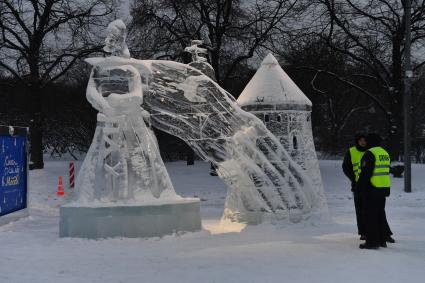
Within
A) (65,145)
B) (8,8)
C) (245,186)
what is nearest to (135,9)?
(8,8)

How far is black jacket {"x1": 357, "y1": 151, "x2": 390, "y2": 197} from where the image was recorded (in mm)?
7488

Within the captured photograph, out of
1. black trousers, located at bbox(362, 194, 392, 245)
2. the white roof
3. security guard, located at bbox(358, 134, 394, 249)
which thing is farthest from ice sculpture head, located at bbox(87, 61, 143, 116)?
black trousers, located at bbox(362, 194, 392, 245)

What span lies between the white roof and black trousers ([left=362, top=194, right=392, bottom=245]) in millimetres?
3430

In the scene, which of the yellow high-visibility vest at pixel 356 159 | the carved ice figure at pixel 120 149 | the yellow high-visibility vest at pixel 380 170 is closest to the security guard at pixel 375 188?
the yellow high-visibility vest at pixel 380 170

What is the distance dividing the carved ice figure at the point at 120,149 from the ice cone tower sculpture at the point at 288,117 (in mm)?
2379

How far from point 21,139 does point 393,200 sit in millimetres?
9982

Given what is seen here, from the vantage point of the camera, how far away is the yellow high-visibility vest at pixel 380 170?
294 inches

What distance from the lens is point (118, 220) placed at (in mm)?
8531

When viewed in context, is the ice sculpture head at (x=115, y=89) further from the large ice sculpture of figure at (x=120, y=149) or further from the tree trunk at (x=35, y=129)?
the tree trunk at (x=35, y=129)

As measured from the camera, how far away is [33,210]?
14.6 m

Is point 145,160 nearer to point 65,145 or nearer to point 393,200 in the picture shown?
point 393,200

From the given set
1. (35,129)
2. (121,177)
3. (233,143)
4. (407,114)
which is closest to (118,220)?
(121,177)

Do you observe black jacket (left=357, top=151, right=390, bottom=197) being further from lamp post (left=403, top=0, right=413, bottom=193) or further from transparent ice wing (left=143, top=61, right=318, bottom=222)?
lamp post (left=403, top=0, right=413, bottom=193)

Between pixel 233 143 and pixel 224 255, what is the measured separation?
134 inches
